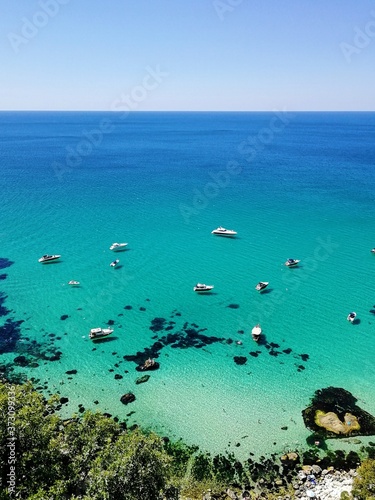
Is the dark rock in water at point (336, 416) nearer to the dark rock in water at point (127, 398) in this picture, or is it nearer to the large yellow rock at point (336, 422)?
the large yellow rock at point (336, 422)

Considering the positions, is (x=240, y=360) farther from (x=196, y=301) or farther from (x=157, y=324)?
(x=196, y=301)

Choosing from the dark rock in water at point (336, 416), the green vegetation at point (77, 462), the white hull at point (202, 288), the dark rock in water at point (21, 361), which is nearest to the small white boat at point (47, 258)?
the dark rock in water at point (21, 361)

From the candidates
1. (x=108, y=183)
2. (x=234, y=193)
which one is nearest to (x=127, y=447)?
(x=234, y=193)

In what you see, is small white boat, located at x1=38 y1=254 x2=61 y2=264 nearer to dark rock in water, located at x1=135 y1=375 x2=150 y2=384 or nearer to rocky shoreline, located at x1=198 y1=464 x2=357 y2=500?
dark rock in water, located at x1=135 y1=375 x2=150 y2=384

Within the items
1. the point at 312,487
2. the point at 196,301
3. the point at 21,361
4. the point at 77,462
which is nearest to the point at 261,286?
the point at 196,301

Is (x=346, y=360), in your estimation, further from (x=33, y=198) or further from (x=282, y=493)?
(x=33, y=198)
